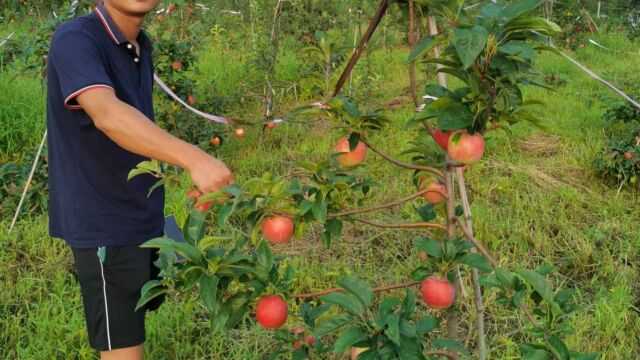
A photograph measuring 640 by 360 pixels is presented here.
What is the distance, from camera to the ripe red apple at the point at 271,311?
1.37 metres

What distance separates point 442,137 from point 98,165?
0.93m

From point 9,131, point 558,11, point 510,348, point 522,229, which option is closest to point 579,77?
point 558,11

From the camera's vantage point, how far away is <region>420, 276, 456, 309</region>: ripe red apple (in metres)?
1.34

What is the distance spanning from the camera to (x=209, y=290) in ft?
4.17

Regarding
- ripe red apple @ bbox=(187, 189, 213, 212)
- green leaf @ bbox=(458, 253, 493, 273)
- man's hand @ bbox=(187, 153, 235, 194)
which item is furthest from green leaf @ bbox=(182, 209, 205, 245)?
green leaf @ bbox=(458, 253, 493, 273)

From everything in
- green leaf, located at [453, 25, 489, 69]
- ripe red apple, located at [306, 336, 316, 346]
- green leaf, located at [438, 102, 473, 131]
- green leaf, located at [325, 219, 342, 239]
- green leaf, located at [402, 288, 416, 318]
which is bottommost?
ripe red apple, located at [306, 336, 316, 346]

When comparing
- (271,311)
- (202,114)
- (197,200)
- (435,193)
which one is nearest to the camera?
(197,200)

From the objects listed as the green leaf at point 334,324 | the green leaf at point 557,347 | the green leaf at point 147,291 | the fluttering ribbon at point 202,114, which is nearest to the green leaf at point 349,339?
the green leaf at point 334,324

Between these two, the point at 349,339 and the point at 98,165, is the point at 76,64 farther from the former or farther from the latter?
the point at 349,339

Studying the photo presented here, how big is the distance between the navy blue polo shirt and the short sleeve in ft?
0.08

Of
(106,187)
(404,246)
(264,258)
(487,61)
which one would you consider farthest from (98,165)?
(404,246)

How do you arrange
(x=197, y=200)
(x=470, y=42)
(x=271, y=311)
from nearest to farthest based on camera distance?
(x=470, y=42)
(x=197, y=200)
(x=271, y=311)

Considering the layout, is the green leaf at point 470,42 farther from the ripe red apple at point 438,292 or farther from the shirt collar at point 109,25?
the shirt collar at point 109,25

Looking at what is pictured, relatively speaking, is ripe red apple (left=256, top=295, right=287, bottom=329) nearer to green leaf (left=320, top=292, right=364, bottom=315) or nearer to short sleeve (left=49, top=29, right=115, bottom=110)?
green leaf (left=320, top=292, right=364, bottom=315)
